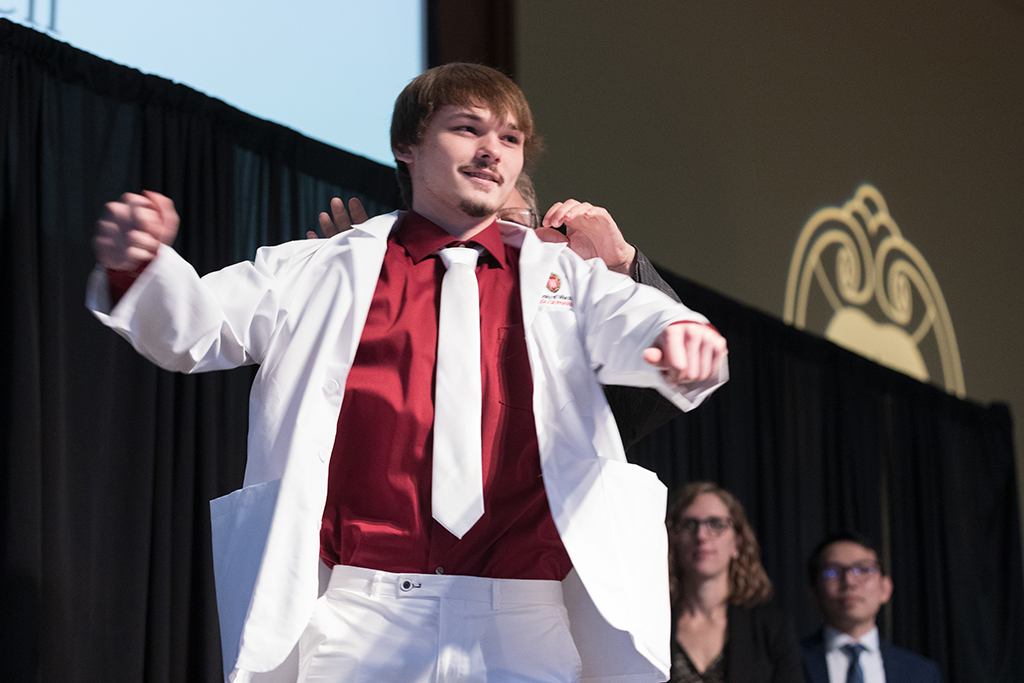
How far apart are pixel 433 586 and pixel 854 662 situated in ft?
9.39

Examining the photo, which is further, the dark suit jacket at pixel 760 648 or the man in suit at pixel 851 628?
the man in suit at pixel 851 628

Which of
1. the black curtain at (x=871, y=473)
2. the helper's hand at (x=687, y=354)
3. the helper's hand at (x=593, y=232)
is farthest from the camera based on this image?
the black curtain at (x=871, y=473)

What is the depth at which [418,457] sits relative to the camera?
1414mm

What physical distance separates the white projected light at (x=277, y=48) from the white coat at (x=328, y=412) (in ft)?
6.16

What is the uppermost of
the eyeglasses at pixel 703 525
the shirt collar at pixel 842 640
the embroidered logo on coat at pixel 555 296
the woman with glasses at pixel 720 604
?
the embroidered logo on coat at pixel 555 296

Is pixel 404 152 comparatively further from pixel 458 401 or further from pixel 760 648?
pixel 760 648

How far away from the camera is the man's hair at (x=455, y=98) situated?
1.65 m

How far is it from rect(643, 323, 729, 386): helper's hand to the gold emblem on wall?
4545 mm

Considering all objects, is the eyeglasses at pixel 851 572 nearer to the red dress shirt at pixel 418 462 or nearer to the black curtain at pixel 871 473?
the black curtain at pixel 871 473

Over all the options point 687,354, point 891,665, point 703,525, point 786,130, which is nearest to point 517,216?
point 687,354

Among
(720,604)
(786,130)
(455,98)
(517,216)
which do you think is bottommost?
(720,604)

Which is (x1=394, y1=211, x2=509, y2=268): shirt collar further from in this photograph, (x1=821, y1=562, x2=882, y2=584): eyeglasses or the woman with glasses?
(x1=821, y1=562, x2=882, y2=584): eyeglasses

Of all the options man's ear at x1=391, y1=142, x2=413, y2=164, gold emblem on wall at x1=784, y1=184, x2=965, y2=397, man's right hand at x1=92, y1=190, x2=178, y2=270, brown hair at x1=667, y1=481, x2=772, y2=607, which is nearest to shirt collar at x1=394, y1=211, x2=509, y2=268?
man's ear at x1=391, y1=142, x2=413, y2=164

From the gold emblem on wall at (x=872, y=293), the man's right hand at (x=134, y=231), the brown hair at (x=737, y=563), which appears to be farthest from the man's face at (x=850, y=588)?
the man's right hand at (x=134, y=231)
